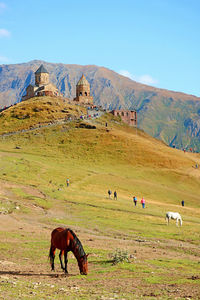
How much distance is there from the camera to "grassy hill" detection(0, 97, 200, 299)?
1667cm

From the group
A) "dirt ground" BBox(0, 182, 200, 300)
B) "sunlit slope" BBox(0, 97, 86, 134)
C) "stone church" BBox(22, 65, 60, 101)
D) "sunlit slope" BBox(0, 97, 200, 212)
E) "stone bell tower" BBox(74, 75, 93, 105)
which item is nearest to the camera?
"dirt ground" BBox(0, 182, 200, 300)

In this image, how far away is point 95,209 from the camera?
47281mm

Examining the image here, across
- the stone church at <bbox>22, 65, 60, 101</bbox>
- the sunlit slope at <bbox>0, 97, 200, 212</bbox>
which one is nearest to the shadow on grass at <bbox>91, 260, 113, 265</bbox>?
the sunlit slope at <bbox>0, 97, 200, 212</bbox>

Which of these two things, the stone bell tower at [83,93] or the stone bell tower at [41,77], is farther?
the stone bell tower at [41,77]

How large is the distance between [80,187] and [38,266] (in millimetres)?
49552

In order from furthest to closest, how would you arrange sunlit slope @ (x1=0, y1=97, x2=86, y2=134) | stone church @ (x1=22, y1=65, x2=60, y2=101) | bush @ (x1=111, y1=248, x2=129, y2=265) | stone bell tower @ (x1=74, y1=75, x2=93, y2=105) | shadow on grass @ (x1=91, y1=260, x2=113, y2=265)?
1. stone bell tower @ (x1=74, y1=75, x2=93, y2=105)
2. stone church @ (x1=22, y1=65, x2=60, y2=101)
3. sunlit slope @ (x1=0, y1=97, x2=86, y2=134)
4. shadow on grass @ (x1=91, y1=260, x2=113, y2=265)
5. bush @ (x1=111, y1=248, x2=129, y2=265)

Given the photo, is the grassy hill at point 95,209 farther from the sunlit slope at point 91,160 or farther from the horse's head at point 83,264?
the horse's head at point 83,264

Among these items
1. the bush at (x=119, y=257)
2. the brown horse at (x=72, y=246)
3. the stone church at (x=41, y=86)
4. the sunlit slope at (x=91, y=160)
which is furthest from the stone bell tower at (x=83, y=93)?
the brown horse at (x=72, y=246)

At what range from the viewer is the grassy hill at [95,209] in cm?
1667

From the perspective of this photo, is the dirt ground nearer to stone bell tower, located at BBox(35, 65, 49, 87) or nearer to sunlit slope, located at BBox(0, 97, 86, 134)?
sunlit slope, located at BBox(0, 97, 86, 134)

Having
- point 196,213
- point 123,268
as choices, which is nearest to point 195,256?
point 123,268

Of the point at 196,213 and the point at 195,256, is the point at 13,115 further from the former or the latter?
the point at 195,256

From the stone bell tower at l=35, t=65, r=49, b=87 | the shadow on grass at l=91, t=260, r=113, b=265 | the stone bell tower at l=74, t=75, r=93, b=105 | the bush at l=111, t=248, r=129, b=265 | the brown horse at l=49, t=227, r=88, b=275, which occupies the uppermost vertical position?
the stone bell tower at l=35, t=65, r=49, b=87

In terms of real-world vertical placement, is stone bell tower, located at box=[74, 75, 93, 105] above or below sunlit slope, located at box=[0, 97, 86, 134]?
above
